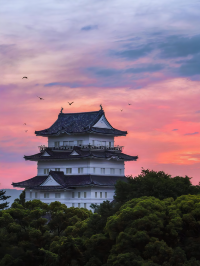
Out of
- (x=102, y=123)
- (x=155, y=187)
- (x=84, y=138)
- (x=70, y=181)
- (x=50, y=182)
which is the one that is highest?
(x=102, y=123)

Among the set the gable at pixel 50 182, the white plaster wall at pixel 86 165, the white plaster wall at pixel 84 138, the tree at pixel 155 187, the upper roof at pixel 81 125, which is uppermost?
the upper roof at pixel 81 125

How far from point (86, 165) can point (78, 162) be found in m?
1.44

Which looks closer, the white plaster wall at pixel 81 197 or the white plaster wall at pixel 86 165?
the white plaster wall at pixel 81 197

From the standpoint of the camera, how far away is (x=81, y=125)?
77375 mm

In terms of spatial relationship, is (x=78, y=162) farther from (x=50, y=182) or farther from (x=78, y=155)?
(x=50, y=182)

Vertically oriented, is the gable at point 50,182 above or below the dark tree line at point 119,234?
above

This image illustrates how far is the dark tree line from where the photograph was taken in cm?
3603

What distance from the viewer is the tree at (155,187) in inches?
1897

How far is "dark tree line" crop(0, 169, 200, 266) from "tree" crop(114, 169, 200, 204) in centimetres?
10

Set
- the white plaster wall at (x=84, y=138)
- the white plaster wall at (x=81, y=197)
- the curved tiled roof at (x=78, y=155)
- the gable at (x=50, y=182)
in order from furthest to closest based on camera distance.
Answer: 1. the white plaster wall at (x=84, y=138)
2. the curved tiled roof at (x=78, y=155)
3. the gable at (x=50, y=182)
4. the white plaster wall at (x=81, y=197)

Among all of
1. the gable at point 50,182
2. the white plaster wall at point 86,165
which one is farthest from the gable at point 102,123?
the gable at point 50,182

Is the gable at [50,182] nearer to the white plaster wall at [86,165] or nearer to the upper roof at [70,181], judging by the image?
the upper roof at [70,181]

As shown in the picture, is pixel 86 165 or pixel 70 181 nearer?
pixel 70 181

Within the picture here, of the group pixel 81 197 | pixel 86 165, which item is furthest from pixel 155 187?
pixel 86 165
